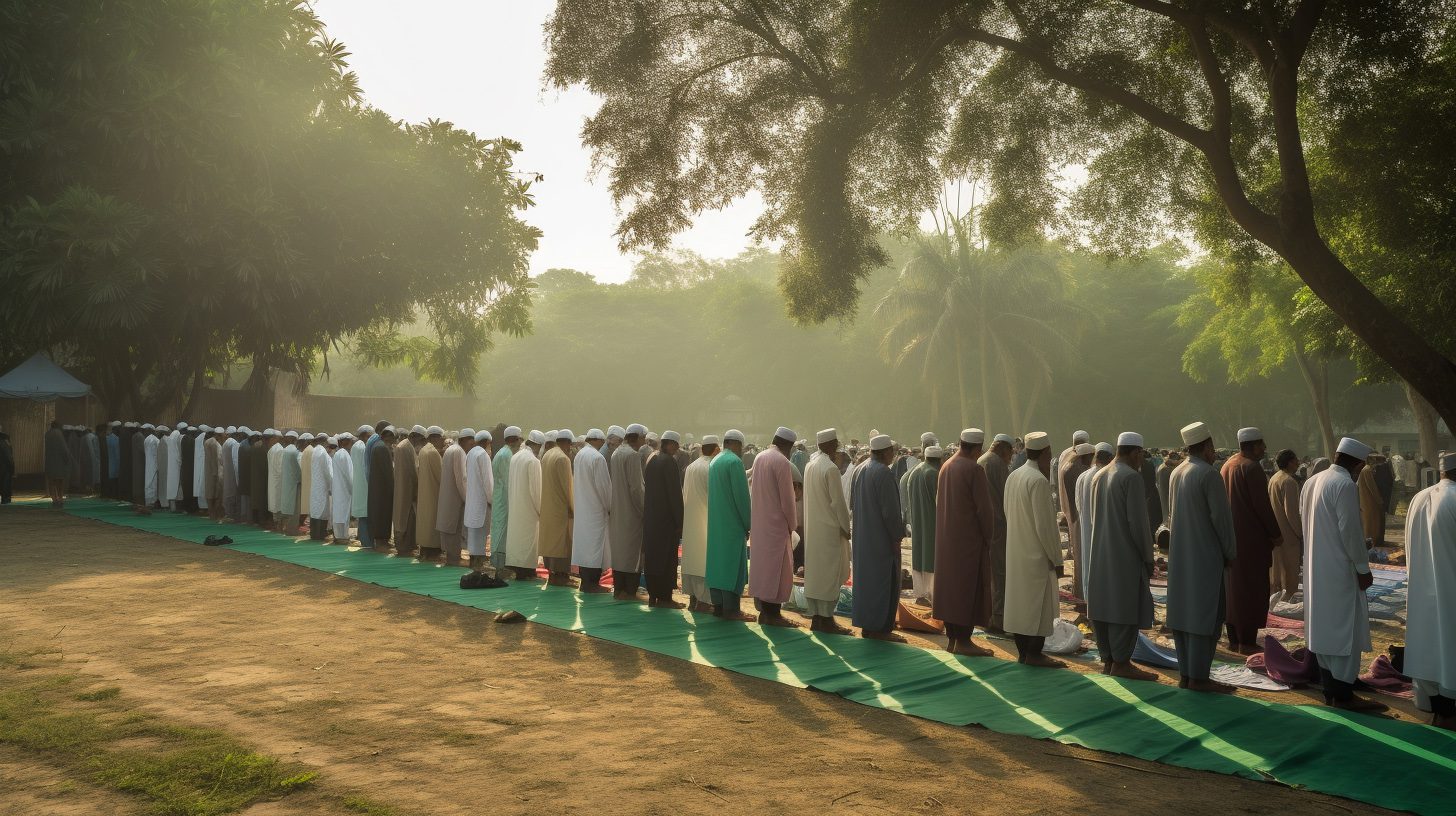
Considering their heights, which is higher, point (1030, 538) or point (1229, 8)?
point (1229, 8)

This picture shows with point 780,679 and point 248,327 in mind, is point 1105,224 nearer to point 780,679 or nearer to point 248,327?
point 780,679

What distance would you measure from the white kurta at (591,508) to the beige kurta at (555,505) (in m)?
0.48

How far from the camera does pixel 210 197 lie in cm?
2052

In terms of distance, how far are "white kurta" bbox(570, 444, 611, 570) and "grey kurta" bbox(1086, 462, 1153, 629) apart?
16.8ft

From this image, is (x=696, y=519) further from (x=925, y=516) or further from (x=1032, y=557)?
(x=1032, y=557)

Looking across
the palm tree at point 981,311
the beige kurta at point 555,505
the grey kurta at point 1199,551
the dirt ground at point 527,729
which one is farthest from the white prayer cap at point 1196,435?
the palm tree at point 981,311

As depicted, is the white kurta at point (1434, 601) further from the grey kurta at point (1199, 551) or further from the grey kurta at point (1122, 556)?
the grey kurta at point (1122, 556)

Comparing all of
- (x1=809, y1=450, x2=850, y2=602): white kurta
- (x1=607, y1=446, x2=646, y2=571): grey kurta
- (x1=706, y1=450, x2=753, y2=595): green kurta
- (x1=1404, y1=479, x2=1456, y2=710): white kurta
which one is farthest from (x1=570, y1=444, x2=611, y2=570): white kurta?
(x1=1404, y1=479, x2=1456, y2=710): white kurta

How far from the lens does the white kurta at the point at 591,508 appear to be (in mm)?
10523

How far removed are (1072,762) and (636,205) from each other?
748 cm

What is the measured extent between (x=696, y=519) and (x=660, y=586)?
0.72m

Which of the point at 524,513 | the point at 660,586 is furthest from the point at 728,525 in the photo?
the point at 524,513

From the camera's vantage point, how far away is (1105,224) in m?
10.9

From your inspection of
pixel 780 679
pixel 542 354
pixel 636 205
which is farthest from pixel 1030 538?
pixel 542 354
